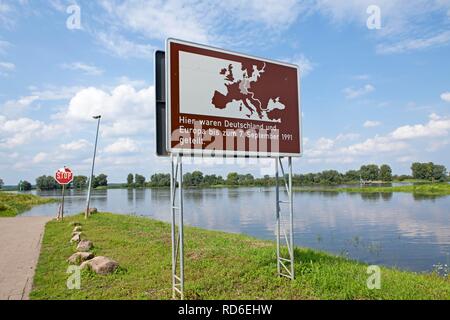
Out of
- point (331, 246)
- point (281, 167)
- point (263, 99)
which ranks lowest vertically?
point (331, 246)

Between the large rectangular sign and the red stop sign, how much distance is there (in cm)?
1544

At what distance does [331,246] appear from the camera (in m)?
14.3

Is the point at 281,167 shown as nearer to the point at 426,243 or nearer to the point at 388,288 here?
the point at 388,288

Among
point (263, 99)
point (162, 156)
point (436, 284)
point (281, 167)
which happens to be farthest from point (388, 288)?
point (162, 156)

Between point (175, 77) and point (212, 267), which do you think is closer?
point (175, 77)

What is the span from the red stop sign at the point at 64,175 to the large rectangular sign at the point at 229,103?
15439 millimetres

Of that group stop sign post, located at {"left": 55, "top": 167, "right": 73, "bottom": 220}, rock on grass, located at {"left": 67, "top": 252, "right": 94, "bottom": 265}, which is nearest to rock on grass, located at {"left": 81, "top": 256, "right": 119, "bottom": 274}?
rock on grass, located at {"left": 67, "top": 252, "right": 94, "bottom": 265}

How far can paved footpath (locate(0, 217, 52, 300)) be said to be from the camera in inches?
256

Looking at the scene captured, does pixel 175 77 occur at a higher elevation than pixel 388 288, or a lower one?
higher

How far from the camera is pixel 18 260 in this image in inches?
359

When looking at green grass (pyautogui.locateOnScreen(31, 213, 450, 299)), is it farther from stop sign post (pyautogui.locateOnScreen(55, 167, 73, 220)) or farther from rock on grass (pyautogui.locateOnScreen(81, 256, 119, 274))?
stop sign post (pyautogui.locateOnScreen(55, 167, 73, 220))

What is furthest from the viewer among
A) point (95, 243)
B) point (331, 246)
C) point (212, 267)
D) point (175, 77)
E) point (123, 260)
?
point (331, 246)
